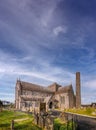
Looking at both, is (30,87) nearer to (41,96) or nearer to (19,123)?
(41,96)

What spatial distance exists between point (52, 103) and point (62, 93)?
507 inches

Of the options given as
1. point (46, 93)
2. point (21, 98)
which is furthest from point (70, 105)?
point (21, 98)

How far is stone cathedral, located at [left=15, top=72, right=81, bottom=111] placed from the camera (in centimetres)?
7888

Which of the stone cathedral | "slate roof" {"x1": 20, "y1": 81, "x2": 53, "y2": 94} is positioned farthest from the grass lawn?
"slate roof" {"x1": 20, "y1": 81, "x2": 53, "y2": 94}

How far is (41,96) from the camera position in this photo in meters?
96.2

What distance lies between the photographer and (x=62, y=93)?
9894 cm

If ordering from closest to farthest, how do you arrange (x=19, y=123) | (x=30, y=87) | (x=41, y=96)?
(x=19, y=123) < (x=30, y=87) < (x=41, y=96)

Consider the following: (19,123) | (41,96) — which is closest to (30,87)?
(41,96)

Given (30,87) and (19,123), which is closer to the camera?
(19,123)

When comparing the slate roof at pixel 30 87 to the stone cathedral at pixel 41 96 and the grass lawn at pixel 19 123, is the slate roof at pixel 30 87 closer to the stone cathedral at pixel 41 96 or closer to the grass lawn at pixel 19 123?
the stone cathedral at pixel 41 96

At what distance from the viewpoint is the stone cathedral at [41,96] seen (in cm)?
7888

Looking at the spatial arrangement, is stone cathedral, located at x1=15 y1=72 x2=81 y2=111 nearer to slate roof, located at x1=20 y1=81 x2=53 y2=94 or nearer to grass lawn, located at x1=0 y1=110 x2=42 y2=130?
slate roof, located at x1=20 y1=81 x2=53 y2=94

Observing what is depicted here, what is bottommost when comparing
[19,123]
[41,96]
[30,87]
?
[41,96]

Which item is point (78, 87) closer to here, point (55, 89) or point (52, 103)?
point (52, 103)
